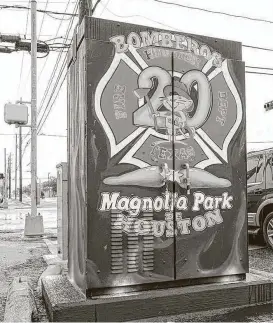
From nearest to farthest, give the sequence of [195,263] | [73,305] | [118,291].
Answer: [73,305], [118,291], [195,263]

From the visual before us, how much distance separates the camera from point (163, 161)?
13.5ft

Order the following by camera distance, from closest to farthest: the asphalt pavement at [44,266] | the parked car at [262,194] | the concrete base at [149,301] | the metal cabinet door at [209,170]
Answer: the concrete base at [149,301] < the asphalt pavement at [44,266] < the metal cabinet door at [209,170] < the parked car at [262,194]

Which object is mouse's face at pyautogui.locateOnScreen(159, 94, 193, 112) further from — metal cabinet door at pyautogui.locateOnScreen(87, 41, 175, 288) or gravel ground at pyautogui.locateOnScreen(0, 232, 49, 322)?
gravel ground at pyautogui.locateOnScreen(0, 232, 49, 322)

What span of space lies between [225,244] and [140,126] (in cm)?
160

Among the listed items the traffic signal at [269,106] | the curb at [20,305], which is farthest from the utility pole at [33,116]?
the traffic signal at [269,106]

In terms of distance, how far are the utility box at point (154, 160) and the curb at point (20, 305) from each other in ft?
1.79

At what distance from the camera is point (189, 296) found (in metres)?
3.96

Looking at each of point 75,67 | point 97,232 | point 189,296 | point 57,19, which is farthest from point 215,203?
point 57,19

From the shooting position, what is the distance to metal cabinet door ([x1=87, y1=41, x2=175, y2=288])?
3.85m

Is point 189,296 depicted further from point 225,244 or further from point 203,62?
point 203,62

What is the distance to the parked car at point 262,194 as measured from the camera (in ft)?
26.5

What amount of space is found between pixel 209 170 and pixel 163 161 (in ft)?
1.87

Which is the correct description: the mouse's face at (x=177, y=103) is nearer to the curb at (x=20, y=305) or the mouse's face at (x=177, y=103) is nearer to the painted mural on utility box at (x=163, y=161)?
the painted mural on utility box at (x=163, y=161)

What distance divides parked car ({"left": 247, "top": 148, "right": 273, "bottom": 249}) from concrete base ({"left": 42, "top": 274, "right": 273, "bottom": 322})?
3.85m
